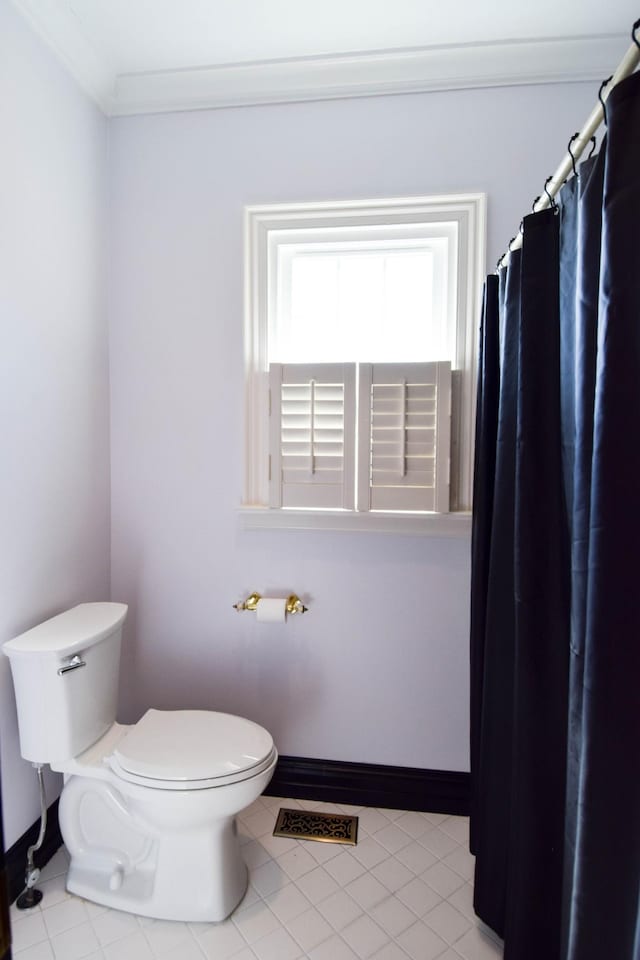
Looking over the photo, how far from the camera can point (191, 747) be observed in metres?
1.46

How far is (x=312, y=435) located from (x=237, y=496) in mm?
365

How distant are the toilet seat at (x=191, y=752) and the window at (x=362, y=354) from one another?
71 cm

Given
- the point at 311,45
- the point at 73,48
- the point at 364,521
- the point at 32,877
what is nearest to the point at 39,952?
the point at 32,877

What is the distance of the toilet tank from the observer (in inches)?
55.5

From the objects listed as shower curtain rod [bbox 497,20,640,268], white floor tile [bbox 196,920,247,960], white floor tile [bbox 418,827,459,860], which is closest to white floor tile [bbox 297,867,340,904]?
white floor tile [bbox 196,920,247,960]

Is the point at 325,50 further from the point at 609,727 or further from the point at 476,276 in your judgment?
the point at 609,727

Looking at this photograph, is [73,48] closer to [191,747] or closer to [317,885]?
[191,747]

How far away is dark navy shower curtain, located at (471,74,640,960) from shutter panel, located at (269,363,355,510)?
0.45 meters

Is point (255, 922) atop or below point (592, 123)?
below

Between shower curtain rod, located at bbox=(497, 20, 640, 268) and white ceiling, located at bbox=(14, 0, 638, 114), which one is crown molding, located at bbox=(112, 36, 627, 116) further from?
shower curtain rod, located at bbox=(497, 20, 640, 268)

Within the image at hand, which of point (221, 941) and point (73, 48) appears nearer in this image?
point (221, 941)

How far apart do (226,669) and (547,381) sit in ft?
4.94

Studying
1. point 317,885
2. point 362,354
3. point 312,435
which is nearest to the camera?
point 317,885

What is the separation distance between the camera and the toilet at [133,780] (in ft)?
4.51
